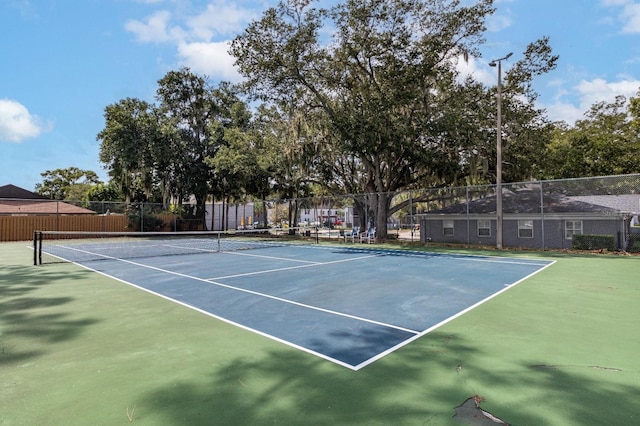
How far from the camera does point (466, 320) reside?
18.6ft

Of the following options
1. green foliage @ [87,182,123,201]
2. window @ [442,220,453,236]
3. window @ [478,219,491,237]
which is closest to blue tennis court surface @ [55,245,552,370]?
window @ [478,219,491,237]

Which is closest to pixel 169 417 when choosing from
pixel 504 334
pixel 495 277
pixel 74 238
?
pixel 504 334

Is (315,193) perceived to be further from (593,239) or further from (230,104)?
(593,239)

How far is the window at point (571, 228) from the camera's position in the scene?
18672mm

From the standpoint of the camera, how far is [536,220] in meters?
19.8

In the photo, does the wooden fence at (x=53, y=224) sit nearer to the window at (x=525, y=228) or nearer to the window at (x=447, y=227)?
the window at (x=447, y=227)

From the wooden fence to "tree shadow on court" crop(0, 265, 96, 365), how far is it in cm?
2075

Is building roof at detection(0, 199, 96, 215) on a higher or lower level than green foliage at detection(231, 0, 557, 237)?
lower

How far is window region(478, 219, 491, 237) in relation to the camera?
21678mm

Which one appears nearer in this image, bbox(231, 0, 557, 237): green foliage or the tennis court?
the tennis court

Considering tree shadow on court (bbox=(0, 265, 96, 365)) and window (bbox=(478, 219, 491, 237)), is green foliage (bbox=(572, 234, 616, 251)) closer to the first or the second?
window (bbox=(478, 219, 491, 237))

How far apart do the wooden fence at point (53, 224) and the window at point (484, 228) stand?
90.4 feet

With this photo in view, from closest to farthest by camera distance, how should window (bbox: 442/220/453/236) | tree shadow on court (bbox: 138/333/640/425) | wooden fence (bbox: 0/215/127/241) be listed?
tree shadow on court (bbox: 138/333/640/425) < window (bbox: 442/220/453/236) < wooden fence (bbox: 0/215/127/241)

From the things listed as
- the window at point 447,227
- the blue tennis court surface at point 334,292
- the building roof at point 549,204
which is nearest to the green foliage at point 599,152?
the building roof at point 549,204
